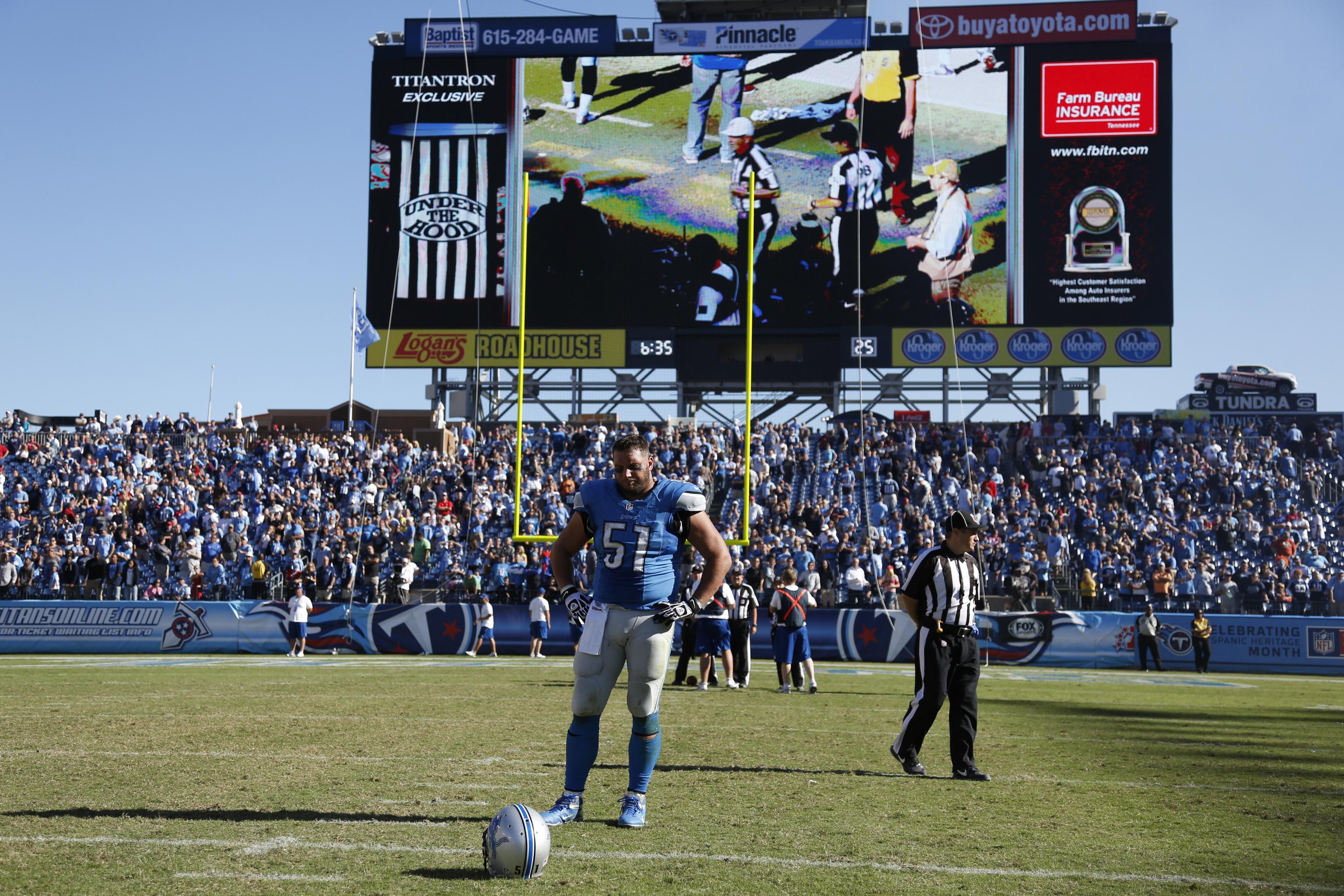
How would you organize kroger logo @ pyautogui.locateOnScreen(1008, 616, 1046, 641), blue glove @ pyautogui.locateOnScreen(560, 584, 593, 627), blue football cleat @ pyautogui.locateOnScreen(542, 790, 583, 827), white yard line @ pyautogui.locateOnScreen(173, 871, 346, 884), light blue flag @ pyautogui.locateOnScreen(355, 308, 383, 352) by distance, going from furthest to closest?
1. light blue flag @ pyautogui.locateOnScreen(355, 308, 383, 352)
2. kroger logo @ pyautogui.locateOnScreen(1008, 616, 1046, 641)
3. blue glove @ pyautogui.locateOnScreen(560, 584, 593, 627)
4. blue football cleat @ pyautogui.locateOnScreen(542, 790, 583, 827)
5. white yard line @ pyautogui.locateOnScreen(173, 871, 346, 884)

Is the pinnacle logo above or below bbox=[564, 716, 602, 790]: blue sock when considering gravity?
above

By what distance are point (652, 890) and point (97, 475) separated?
1195 inches

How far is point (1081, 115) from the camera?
3469 cm

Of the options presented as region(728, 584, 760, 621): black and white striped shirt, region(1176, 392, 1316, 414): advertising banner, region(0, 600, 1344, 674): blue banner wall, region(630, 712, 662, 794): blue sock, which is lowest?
region(0, 600, 1344, 674): blue banner wall

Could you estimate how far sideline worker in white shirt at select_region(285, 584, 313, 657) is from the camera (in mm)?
23625

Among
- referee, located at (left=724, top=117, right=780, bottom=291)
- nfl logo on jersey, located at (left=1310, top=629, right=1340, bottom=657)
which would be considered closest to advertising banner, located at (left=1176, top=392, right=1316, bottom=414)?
referee, located at (left=724, top=117, right=780, bottom=291)

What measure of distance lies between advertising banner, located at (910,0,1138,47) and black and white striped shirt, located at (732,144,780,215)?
5.32 metres

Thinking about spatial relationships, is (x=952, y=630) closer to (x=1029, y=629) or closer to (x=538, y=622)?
(x=538, y=622)

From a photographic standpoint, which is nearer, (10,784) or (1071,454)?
(10,784)

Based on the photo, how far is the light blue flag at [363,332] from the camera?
3409 cm

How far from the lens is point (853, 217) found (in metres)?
34.6

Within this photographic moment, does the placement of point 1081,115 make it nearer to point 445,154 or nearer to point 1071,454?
point 1071,454

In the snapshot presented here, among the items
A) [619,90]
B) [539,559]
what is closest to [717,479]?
[539,559]

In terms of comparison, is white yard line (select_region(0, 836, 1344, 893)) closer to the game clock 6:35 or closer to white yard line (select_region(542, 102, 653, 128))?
the game clock 6:35
